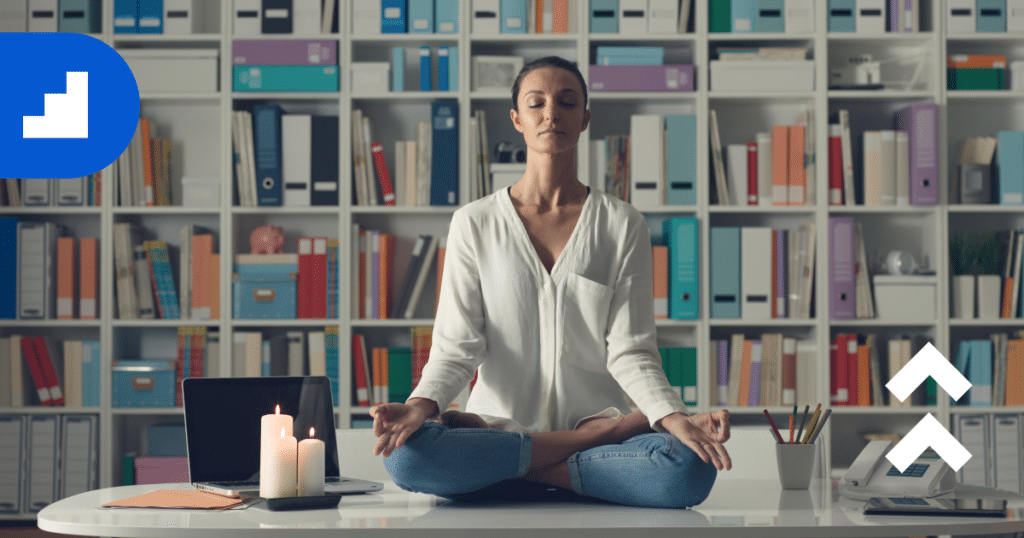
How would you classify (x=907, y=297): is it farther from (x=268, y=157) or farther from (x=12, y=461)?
(x=12, y=461)

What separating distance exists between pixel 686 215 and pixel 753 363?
1.88 feet

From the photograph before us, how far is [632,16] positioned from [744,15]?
39 cm

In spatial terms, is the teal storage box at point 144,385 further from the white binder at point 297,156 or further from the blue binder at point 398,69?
the blue binder at point 398,69

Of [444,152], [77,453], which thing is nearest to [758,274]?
[444,152]

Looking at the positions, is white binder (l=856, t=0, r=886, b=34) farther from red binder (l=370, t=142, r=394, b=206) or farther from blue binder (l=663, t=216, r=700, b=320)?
red binder (l=370, t=142, r=394, b=206)

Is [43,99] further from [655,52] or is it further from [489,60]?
[655,52]

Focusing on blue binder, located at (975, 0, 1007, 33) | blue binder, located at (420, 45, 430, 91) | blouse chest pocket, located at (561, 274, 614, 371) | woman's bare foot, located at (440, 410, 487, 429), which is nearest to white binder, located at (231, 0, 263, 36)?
blue binder, located at (420, 45, 430, 91)

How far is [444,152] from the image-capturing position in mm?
2992

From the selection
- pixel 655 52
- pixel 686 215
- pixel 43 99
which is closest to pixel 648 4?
pixel 655 52

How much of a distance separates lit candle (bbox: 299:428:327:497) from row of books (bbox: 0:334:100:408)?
→ 2.20 meters

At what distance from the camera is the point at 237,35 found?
3.03 m

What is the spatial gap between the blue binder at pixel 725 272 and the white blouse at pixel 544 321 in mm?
1542

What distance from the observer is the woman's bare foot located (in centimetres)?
131

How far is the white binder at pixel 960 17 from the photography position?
3025 millimetres
